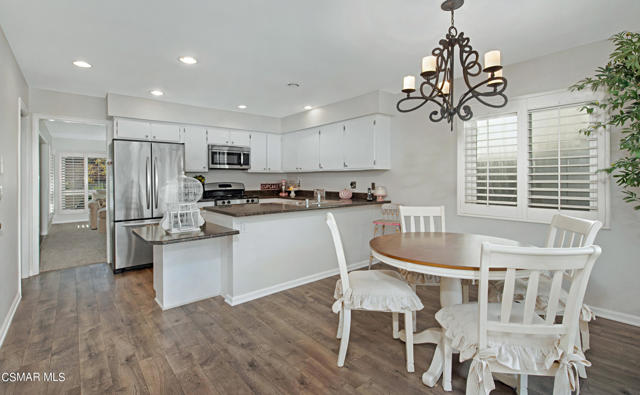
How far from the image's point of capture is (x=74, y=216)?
886 cm

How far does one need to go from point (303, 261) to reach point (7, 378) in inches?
96.6

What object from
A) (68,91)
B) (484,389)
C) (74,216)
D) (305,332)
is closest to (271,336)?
(305,332)

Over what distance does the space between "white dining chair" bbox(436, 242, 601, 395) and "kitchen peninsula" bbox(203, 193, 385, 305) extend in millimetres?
2144

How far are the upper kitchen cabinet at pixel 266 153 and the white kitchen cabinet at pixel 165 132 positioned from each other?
1312mm

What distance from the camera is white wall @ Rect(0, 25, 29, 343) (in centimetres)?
250

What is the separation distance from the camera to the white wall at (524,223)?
267cm

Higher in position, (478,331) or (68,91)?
(68,91)

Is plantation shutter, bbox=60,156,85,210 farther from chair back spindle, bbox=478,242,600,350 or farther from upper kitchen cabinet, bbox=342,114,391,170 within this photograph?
chair back spindle, bbox=478,242,600,350

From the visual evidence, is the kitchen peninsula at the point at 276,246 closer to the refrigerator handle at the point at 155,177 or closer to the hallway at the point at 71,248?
the refrigerator handle at the point at 155,177

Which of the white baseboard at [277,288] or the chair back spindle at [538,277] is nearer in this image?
the chair back spindle at [538,277]

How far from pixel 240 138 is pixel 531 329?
5.04 m

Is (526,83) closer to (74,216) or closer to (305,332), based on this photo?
(305,332)

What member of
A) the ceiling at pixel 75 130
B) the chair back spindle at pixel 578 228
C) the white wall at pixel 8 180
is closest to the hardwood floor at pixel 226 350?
the white wall at pixel 8 180

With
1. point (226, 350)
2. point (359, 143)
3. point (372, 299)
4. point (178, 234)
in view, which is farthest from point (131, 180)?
point (372, 299)
